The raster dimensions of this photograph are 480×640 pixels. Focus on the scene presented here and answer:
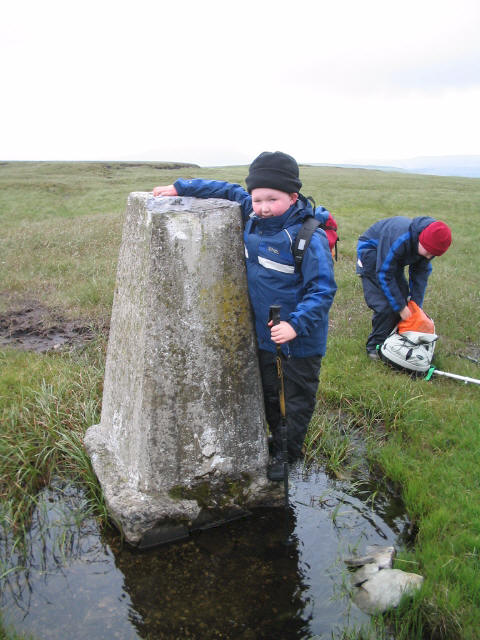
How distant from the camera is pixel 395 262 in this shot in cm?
709

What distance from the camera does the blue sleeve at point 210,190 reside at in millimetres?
4688

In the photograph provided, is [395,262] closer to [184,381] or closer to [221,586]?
[184,381]

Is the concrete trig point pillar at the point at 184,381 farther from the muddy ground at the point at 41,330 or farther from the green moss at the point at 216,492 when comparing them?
the muddy ground at the point at 41,330

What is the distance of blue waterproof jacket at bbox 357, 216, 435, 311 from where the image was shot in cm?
698

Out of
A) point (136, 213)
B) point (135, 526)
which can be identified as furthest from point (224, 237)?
point (135, 526)

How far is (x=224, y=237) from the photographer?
425 centimetres

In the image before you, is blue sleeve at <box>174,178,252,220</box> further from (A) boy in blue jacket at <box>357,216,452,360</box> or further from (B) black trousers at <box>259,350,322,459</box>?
(A) boy in blue jacket at <box>357,216,452,360</box>

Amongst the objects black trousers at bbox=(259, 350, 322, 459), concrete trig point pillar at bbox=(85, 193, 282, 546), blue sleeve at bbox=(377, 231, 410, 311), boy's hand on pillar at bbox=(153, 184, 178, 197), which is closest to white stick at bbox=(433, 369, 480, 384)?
blue sleeve at bbox=(377, 231, 410, 311)

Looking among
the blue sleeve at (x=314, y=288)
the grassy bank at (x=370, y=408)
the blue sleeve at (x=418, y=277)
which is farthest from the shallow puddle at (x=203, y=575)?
the blue sleeve at (x=418, y=277)

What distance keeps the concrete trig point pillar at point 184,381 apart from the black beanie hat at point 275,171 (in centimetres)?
34

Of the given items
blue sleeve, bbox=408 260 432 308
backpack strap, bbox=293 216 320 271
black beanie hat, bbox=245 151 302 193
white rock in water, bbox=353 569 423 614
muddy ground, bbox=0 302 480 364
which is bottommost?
white rock in water, bbox=353 569 423 614

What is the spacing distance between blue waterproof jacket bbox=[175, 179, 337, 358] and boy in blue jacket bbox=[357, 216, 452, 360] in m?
2.98

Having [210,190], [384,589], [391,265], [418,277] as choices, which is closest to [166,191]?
[210,190]

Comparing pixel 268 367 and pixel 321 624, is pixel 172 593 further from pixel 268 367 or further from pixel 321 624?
pixel 268 367
